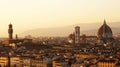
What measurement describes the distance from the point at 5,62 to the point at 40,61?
33.9 ft

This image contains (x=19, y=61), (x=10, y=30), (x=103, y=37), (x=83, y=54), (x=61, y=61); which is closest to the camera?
(x=61, y=61)

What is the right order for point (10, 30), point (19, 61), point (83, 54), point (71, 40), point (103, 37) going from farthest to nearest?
point (71, 40) → point (103, 37) → point (10, 30) → point (83, 54) → point (19, 61)

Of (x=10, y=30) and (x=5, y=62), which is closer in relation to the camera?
(x=5, y=62)

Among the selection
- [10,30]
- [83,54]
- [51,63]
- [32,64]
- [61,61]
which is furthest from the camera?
[10,30]

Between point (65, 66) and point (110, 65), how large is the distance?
19.9 feet

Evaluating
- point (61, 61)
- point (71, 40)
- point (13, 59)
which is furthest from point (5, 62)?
point (71, 40)

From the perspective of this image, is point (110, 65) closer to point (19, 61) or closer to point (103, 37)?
point (19, 61)

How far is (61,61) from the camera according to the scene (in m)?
57.9

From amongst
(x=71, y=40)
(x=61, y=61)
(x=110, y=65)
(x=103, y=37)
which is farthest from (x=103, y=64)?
(x=71, y=40)

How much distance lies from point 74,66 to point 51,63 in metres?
4.25

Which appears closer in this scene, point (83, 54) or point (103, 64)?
point (103, 64)

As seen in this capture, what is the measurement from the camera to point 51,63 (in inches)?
2112

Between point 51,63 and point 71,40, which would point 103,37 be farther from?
point 51,63

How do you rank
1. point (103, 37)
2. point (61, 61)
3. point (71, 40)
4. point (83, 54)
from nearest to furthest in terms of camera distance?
point (61, 61) < point (83, 54) < point (103, 37) < point (71, 40)
